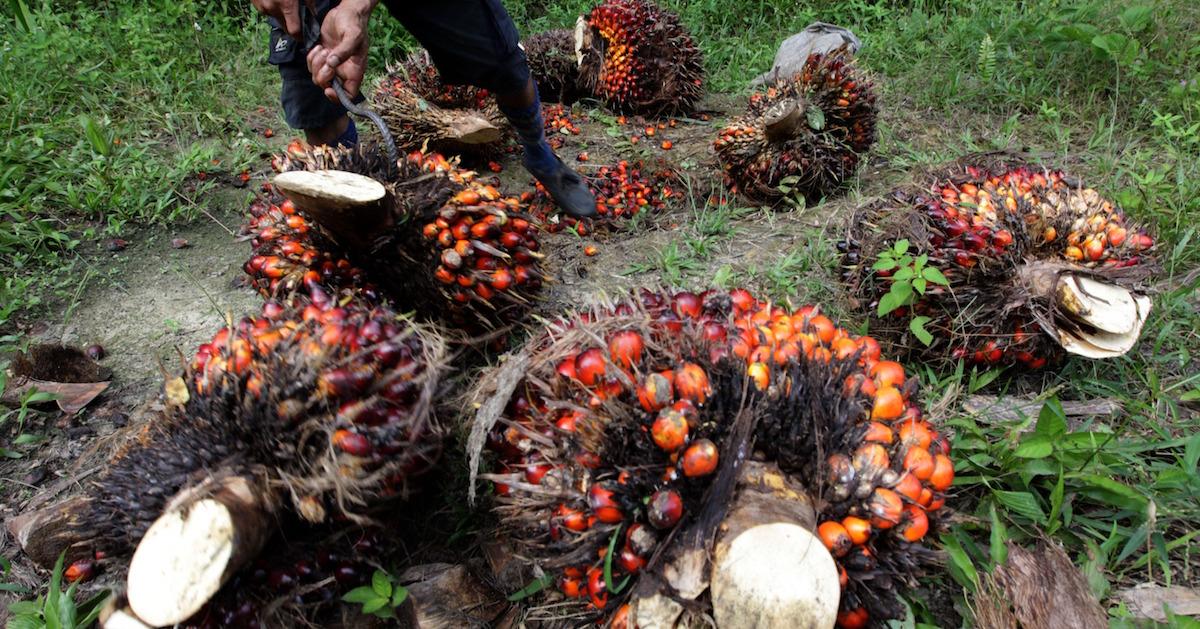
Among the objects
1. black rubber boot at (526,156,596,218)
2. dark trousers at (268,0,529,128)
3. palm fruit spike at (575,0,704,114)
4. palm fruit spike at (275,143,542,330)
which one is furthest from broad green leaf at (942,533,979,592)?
palm fruit spike at (575,0,704,114)

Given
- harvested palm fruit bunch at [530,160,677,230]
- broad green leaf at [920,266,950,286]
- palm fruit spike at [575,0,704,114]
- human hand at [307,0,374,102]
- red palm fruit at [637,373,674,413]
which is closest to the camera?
red palm fruit at [637,373,674,413]

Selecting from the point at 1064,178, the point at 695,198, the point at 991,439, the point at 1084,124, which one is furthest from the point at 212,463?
the point at 1084,124

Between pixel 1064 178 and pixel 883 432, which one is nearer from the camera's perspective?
pixel 883 432

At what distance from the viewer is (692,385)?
3.88 feet

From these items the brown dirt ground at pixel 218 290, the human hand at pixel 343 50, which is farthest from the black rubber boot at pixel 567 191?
the human hand at pixel 343 50

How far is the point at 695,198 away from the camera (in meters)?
3.68

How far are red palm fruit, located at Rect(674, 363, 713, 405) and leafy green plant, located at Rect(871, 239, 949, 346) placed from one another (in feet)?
3.51

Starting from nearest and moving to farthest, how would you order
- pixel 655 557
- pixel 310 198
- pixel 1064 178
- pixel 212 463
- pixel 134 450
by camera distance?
pixel 655 557
pixel 212 463
pixel 134 450
pixel 310 198
pixel 1064 178

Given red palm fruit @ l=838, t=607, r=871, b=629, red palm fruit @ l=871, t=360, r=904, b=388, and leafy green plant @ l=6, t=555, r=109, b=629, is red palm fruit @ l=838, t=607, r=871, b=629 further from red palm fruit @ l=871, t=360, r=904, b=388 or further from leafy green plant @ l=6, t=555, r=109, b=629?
leafy green plant @ l=6, t=555, r=109, b=629

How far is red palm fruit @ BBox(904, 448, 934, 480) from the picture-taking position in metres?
1.18

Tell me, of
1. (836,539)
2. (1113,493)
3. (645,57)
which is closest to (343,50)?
(836,539)

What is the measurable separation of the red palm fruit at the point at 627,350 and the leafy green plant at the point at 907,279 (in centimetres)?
107

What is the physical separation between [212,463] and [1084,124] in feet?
14.9

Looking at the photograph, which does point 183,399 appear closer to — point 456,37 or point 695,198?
point 456,37
